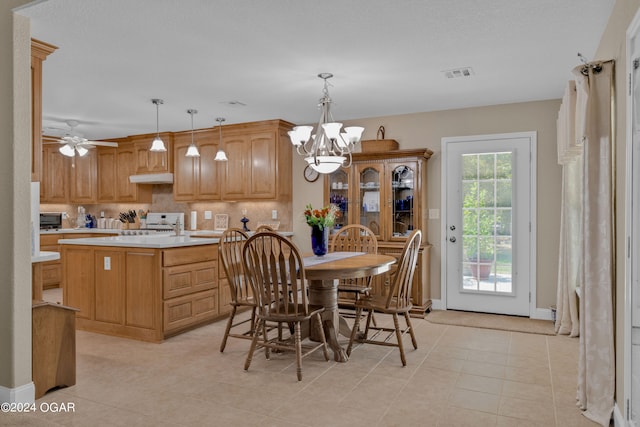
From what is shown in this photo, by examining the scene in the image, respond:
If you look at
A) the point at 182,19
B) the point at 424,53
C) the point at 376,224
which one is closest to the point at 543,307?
the point at 376,224

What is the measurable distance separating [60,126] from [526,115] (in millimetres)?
5898

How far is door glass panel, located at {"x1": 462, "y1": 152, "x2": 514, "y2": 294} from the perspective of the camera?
4.86 meters

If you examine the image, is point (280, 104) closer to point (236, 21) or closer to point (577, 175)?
point (236, 21)

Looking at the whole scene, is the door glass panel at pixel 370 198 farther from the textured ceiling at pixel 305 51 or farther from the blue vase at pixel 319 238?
the blue vase at pixel 319 238

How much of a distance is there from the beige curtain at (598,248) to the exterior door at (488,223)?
243cm

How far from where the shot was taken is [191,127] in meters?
6.20

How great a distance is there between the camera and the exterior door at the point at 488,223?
15.7 feet

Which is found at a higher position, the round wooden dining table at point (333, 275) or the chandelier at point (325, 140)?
the chandelier at point (325, 140)

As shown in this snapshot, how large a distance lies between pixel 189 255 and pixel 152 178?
113 inches

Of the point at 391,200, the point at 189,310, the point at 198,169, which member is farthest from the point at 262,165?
the point at 189,310

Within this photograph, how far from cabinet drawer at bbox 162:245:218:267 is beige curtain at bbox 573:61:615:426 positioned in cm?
319

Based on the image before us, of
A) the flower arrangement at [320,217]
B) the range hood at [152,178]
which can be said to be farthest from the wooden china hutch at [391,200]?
the range hood at [152,178]

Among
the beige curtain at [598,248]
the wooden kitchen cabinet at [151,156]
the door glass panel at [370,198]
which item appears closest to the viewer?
the beige curtain at [598,248]

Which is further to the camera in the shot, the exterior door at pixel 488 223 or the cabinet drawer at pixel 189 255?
the exterior door at pixel 488 223
